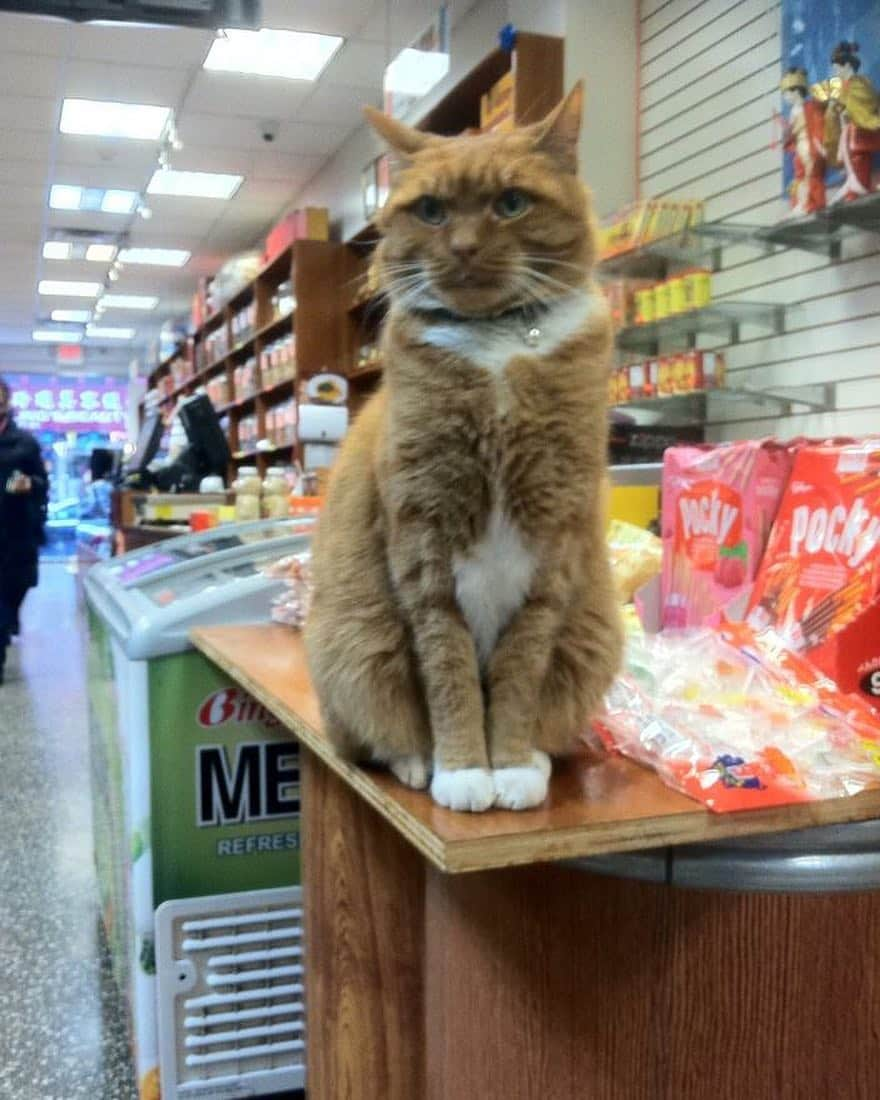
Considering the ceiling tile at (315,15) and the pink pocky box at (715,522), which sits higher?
the ceiling tile at (315,15)

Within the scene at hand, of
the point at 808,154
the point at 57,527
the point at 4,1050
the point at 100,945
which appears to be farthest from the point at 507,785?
the point at 57,527

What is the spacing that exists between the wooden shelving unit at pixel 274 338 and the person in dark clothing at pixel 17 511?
1.54 m

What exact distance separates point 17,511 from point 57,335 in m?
9.97

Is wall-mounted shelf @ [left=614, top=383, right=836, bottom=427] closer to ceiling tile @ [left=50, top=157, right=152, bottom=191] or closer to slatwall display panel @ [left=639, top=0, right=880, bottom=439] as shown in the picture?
slatwall display panel @ [left=639, top=0, right=880, bottom=439]

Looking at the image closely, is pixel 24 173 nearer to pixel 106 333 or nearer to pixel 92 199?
pixel 92 199

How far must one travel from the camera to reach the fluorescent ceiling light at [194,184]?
24.0 feet

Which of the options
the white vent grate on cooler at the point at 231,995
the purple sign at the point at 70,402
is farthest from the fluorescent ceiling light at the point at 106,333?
the white vent grate on cooler at the point at 231,995

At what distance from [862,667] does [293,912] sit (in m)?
1.10

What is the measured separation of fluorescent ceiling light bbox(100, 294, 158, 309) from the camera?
38.7 ft

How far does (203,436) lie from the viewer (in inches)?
205

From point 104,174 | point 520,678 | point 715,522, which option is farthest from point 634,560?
point 104,174

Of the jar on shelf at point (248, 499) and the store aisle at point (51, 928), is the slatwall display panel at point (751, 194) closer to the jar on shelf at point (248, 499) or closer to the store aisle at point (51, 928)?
the jar on shelf at point (248, 499)

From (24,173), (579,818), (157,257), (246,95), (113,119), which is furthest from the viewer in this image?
(157,257)

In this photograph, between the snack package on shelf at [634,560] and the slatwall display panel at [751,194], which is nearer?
the snack package on shelf at [634,560]
